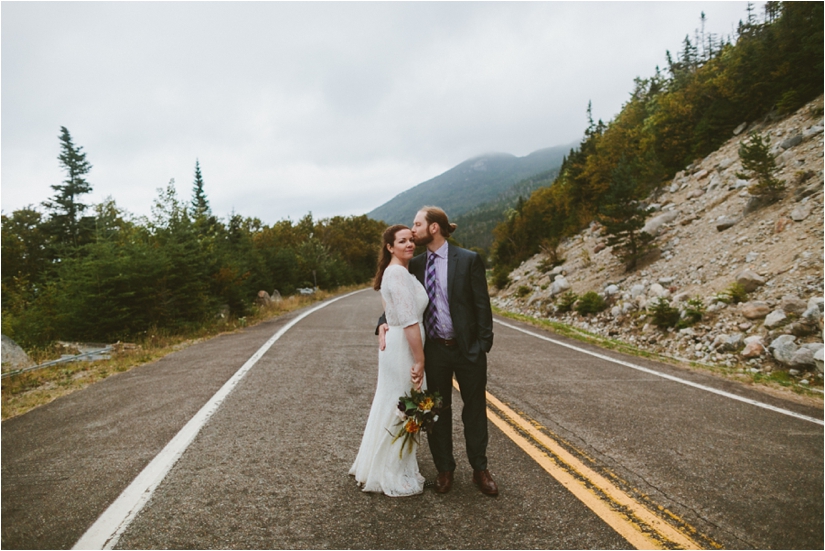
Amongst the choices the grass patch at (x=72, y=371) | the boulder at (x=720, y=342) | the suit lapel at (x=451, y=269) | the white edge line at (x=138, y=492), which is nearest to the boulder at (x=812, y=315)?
the boulder at (x=720, y=342)

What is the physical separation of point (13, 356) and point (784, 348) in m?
13.8

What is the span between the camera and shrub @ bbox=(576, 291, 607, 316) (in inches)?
581

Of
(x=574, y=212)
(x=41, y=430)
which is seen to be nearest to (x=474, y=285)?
(x=41, y=430)

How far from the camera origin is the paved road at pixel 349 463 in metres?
2.67

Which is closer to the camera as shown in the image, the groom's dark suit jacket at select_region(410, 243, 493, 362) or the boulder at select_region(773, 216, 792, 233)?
the groom's dark suit jacket at select_region(410, 243, 493, 362)

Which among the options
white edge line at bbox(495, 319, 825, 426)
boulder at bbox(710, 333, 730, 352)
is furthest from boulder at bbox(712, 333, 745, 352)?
white edge line at bbox(495, 319, 825, 426)

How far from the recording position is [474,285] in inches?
127

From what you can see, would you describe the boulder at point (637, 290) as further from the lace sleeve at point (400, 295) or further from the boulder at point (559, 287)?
the lace sleeve at point (400, 295)

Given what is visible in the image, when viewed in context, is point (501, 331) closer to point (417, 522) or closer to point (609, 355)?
point (609, 355)

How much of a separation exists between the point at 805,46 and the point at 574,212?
49.7 ft

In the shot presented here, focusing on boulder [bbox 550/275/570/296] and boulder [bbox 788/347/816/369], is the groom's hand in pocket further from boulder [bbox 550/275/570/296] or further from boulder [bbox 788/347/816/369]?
boulder [bbox 550/275/570/296]

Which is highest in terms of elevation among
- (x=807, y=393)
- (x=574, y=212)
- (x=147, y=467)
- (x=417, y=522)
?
(x=574, y=212)

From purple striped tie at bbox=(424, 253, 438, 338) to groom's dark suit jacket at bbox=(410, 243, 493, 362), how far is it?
0.42ft

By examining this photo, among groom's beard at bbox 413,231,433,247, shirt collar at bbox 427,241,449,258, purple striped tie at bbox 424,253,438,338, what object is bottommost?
purple striped tie at bbox 424,253,438,338
